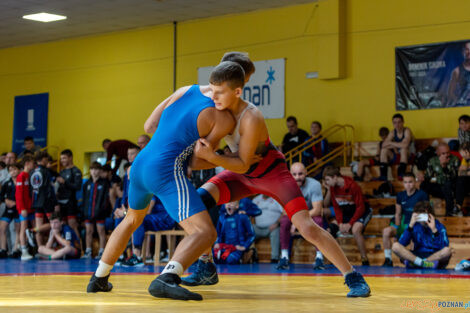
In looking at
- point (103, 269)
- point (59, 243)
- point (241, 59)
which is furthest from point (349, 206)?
point (103, 269)

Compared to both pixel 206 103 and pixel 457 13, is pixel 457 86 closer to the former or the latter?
pixel 457 13

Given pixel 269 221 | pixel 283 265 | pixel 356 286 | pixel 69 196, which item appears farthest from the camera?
pixel 69 196

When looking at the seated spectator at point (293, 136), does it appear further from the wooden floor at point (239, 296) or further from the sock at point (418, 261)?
the wooden floor at point (239, 296)

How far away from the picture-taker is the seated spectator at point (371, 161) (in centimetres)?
1200

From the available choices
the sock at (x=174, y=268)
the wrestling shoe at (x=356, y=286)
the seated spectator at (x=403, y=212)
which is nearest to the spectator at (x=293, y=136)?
the seated spectator at (x=403, y=212)

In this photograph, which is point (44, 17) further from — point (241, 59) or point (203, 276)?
point (241, 59)

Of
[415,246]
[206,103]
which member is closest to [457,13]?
[415,246]

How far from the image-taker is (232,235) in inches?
385

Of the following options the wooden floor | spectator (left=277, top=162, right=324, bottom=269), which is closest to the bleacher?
spectator (left=277, top=162, right=324, bottom=269)

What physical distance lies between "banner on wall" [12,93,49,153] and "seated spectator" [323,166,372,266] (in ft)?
30.9

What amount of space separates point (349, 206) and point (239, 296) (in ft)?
17.7

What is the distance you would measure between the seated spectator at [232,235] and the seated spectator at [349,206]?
120cm

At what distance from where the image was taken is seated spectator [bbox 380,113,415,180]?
11.8m

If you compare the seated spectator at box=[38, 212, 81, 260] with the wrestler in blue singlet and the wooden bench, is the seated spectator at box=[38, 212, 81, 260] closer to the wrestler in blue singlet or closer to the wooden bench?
the wooden bench
